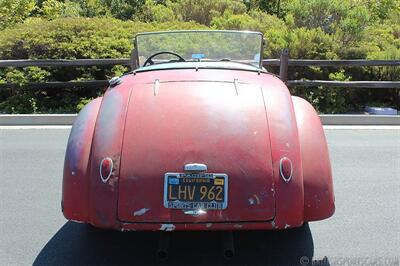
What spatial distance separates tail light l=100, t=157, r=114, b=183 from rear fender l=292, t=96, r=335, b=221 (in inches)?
49.6

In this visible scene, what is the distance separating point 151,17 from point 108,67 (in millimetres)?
5655

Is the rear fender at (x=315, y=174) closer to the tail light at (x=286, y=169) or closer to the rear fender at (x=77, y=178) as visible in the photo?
the tail light at (x=286, y=169)

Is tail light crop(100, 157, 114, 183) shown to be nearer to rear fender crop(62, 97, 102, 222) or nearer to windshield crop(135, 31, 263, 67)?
rear fender crop(62, 97, 102, 222)

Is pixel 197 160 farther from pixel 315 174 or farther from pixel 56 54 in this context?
pixel 56 54

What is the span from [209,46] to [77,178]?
7.21 feet

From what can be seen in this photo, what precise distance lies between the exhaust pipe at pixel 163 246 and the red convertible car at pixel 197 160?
21 centimetres

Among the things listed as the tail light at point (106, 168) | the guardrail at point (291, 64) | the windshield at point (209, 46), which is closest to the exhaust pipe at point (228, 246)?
the tail light at point (106, 168)

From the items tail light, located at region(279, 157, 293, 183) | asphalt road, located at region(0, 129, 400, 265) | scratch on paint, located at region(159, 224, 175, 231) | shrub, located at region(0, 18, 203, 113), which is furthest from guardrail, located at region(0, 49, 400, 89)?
scratch on paint, located at region(159, 224, 175, 231)

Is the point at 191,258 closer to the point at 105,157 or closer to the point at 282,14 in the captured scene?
the point at 105,157

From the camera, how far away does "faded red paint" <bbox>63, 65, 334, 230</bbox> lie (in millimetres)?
3518

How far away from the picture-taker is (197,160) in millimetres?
3559

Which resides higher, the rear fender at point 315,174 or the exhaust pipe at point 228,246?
the rear fender at point 315,174

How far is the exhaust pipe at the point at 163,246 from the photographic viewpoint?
365 centimetres
